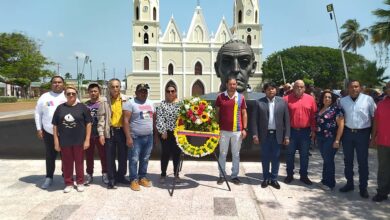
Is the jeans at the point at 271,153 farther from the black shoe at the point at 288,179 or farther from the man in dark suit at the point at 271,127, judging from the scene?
the black shoe at the point at 288,179

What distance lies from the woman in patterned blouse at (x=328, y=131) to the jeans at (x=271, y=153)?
0.71 meters

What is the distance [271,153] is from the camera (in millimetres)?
5586

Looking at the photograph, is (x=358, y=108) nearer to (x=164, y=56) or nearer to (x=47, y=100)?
(x=47, y=100)

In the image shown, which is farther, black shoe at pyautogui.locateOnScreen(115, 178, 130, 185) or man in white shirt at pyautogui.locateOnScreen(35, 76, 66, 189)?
black shoe at pyautogui.locateOnScreen(115, 178, 130, 185)

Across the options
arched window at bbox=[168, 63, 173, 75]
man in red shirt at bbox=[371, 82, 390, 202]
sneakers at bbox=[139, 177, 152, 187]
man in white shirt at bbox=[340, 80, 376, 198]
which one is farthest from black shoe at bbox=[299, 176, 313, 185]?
arched window at bbox=[168, 63, 173, 75]

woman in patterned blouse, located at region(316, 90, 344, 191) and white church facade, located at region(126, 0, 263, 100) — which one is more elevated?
white church facade, located at region(126, 0, 263, 100)

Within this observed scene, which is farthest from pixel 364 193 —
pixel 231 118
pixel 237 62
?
pixel 237 62

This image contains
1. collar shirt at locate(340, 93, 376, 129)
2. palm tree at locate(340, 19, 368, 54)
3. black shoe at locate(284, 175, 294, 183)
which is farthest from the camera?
palm tree at locate(340, 19, 368, 54)

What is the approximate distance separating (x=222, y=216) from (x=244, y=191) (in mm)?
1147

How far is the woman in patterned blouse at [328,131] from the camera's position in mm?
5316

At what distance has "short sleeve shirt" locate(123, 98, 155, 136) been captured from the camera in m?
5.26

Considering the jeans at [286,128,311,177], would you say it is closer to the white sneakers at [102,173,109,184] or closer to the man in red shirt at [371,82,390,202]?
the man in red shirt at [371,82,390,202]

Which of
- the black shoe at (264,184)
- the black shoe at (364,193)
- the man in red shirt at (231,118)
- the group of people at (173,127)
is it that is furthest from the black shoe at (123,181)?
the black shoe at (364,193)

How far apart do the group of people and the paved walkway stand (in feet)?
0.68
